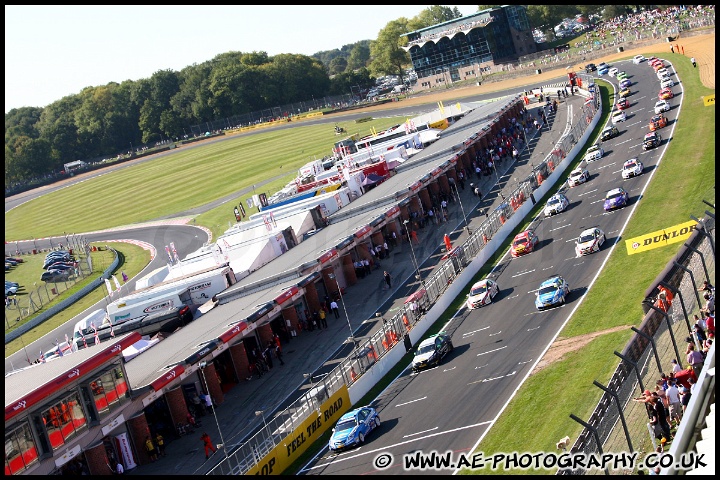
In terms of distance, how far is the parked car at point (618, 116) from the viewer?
89.4 meters

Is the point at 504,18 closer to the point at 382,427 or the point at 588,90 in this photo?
the point at 588,90

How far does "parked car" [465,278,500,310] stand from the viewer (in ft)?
159

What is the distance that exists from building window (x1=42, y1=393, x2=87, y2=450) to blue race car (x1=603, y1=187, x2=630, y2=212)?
119ft

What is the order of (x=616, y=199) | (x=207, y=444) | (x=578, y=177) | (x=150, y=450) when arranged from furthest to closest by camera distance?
(x=578, y=177) → (x=616, y=199) → (x=150, y=450) → (x=207, y=444)

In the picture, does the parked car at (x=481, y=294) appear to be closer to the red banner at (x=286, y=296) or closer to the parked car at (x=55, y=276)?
the red banner at (x=286, y=296)

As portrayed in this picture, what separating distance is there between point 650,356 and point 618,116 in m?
65.1

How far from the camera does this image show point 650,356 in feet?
96.1

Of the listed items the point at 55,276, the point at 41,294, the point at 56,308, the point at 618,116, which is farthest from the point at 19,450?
the point at 618,116

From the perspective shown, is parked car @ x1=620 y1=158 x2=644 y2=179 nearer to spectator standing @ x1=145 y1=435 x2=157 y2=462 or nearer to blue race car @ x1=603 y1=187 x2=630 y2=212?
blue race car @ x1=603 y1=187 x2=630 y2=212

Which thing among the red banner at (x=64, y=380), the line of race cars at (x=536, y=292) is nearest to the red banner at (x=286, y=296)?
the line of race cars at (x=536, y=292)

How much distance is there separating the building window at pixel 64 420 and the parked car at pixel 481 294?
2124 cm

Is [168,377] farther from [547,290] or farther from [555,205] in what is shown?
[555,205]

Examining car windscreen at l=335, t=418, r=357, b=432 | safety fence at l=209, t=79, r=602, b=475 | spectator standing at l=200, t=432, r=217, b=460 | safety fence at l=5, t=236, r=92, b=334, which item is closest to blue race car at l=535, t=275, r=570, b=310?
safety fence at l=209, t=79, r=602, b=475

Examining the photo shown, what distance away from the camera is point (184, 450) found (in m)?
40.1
